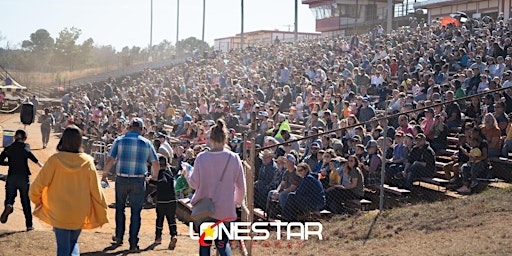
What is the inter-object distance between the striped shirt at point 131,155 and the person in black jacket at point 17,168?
2.01 m

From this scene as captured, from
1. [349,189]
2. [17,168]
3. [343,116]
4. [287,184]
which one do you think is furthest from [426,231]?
[343,116]

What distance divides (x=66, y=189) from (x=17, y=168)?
4.22 m

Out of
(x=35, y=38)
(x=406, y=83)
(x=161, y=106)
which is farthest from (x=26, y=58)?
(x=406, y=83)

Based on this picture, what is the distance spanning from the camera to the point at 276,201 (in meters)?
12.0

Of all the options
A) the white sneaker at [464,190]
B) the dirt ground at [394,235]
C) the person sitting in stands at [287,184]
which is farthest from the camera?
the white sneaker at [464,190]

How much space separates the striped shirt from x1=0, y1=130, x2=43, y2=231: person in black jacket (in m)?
2.01

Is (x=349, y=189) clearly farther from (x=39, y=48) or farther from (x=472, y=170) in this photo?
(x=39, y=48)

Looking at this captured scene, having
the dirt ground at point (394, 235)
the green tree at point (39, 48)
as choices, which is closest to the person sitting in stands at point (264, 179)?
the dirt ground at point (394, 235)

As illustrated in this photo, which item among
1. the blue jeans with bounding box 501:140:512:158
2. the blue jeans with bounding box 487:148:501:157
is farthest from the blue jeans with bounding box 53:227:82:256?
the blue jeans with bounding box 501:140:512:158

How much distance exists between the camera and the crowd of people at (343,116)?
12.1 metres

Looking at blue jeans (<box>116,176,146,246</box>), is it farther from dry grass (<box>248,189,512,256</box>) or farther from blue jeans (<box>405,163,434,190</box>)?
blue jeans (<box>405,163,434,190</box>)

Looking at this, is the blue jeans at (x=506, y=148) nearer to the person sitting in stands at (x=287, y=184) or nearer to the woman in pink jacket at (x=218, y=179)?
the person sitting in stands at (x=287, y=184)

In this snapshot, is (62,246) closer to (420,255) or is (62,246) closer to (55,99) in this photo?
(420,255)

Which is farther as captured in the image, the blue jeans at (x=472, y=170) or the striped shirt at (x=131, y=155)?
the blue jeans at (x=472, y=170)
